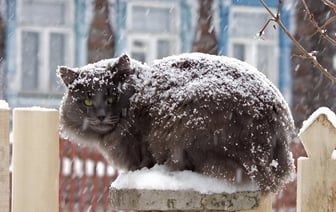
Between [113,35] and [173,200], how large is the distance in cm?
656

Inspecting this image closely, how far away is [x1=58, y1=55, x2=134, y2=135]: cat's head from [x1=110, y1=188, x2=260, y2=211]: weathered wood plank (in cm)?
22

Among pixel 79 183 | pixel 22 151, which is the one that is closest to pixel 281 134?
pixel 22 151

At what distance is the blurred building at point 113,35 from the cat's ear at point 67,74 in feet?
19.0

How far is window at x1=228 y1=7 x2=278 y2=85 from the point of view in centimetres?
839

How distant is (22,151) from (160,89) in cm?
44

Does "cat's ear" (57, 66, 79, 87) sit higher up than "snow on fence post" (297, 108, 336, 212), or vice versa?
"cat's ear" (57, 66, 79, 87)

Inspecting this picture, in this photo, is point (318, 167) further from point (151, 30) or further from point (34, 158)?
point (151, 30)

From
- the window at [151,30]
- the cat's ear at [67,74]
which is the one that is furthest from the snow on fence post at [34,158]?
the window at [151,30]

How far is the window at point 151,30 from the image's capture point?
8.13 meters

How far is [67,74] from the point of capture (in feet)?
6.10

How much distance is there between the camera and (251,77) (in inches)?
70.6

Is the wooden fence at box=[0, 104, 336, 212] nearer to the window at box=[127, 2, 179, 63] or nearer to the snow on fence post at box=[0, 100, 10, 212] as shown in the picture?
the snow on fence post at box=[0, 100, 10, 212]

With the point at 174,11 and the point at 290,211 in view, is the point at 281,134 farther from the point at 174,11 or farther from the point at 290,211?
the point at 174,11

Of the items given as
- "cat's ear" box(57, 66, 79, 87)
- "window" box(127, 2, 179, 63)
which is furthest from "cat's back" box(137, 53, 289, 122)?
"window" box(127, 2, 179, 63)
